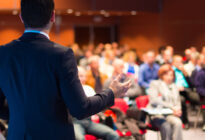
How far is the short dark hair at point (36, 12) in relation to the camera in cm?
144

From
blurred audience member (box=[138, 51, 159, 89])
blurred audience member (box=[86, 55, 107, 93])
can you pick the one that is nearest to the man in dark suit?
blurred audience member (box=[86, 55, 107, 93])

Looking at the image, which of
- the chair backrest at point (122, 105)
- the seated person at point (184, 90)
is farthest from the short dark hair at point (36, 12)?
the seated person at point (184, 90)

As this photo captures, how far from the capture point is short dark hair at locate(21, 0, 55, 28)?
1.44 meters

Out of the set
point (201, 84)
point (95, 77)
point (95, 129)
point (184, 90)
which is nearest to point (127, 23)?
point (184, 90)

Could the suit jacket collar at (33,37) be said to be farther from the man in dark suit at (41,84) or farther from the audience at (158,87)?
the audience at (158,87)

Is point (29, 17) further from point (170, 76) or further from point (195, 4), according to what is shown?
point (195, 4)

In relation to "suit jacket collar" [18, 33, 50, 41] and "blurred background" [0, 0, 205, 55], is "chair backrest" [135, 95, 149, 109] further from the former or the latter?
"blurred background" [0, 0, 205, 55]

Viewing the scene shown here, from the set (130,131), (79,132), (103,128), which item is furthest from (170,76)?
(79,132)

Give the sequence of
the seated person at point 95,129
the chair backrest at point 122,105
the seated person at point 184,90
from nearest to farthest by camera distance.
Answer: the seated person at point 95,129, the chair backrest at point 122,105, the seated person at point 184,90

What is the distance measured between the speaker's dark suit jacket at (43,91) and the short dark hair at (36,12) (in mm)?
57

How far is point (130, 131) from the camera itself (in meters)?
4.93

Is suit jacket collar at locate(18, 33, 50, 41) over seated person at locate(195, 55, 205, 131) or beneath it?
over

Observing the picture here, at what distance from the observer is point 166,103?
5438 millimetres

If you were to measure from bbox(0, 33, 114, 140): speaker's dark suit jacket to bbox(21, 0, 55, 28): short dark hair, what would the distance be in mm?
57
